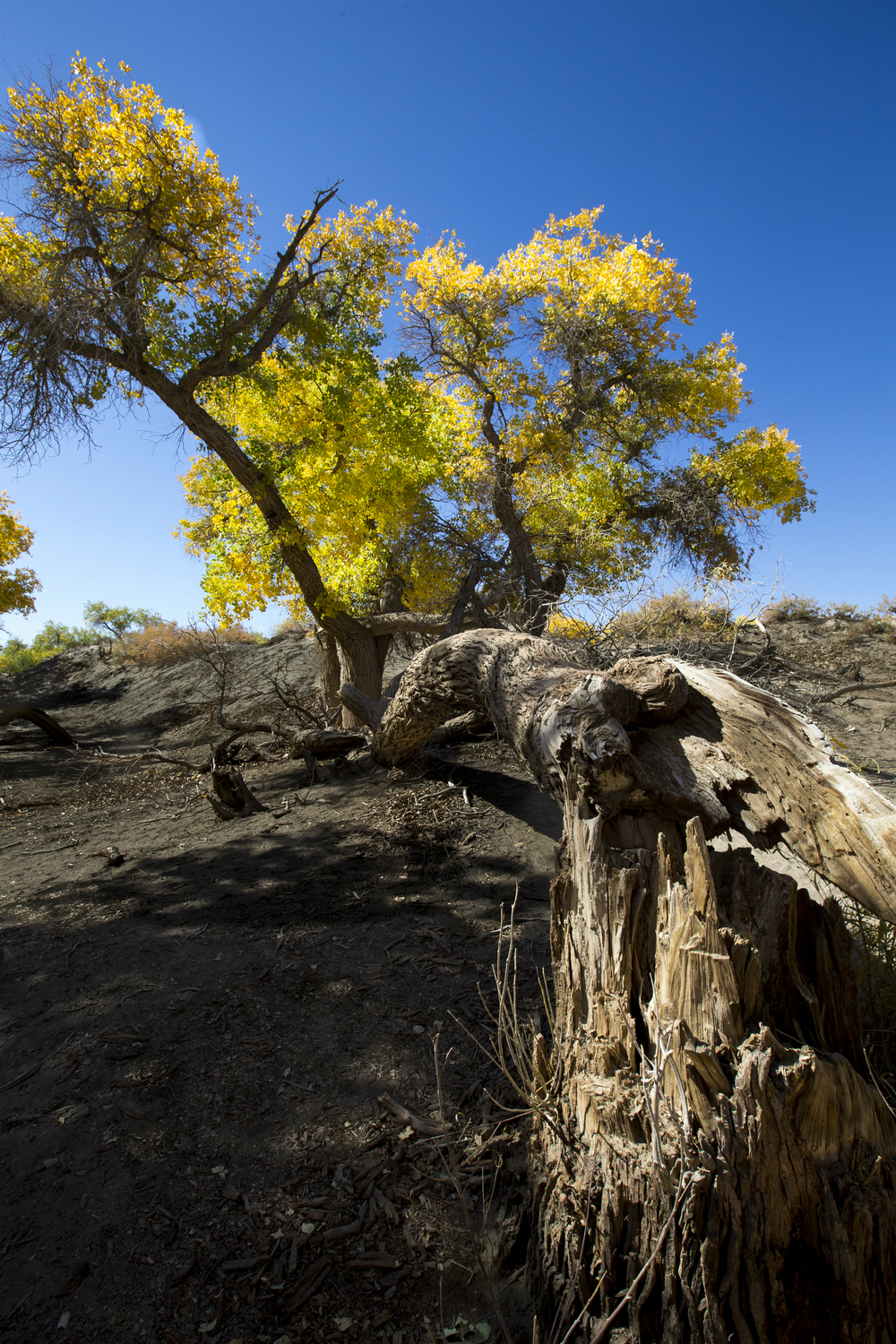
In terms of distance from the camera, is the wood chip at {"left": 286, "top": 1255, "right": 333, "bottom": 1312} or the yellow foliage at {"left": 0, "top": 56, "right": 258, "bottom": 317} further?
the yellow foliage at {"left": 0, "top": 56, "right": 258, "bottom": 317}

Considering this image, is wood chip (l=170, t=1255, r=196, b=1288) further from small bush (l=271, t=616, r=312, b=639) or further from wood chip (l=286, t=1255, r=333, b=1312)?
small bush (l=271, t=616, r=312, b=639)

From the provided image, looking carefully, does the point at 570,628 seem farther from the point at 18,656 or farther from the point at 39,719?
the point at 18,656

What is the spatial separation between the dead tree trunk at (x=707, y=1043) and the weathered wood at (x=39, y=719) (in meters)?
12.1

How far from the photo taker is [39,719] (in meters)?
12.3

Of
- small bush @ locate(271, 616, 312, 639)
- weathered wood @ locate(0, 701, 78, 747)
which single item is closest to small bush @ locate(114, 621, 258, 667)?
small bush @ locate(271, 616, 312, 639)

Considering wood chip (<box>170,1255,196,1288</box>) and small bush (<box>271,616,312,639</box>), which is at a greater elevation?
small bush (<box>271,616,312,639</box>)

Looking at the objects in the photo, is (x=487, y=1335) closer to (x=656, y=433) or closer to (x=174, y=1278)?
(x=174, y=1278)

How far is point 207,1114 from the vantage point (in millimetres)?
2648

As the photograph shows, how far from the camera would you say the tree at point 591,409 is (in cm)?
1111

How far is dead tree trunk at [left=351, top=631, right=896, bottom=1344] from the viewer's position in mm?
1612

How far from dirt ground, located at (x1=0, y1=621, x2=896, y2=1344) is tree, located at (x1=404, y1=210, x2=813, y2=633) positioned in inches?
235

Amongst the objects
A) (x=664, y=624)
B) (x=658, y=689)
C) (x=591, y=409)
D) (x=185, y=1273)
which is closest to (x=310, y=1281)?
(x=185, y=1273)

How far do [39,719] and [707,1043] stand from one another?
13.7 m

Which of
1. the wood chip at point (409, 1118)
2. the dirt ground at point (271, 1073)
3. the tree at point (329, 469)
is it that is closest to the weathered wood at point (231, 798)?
the dirt ground at point (271, 1073)
